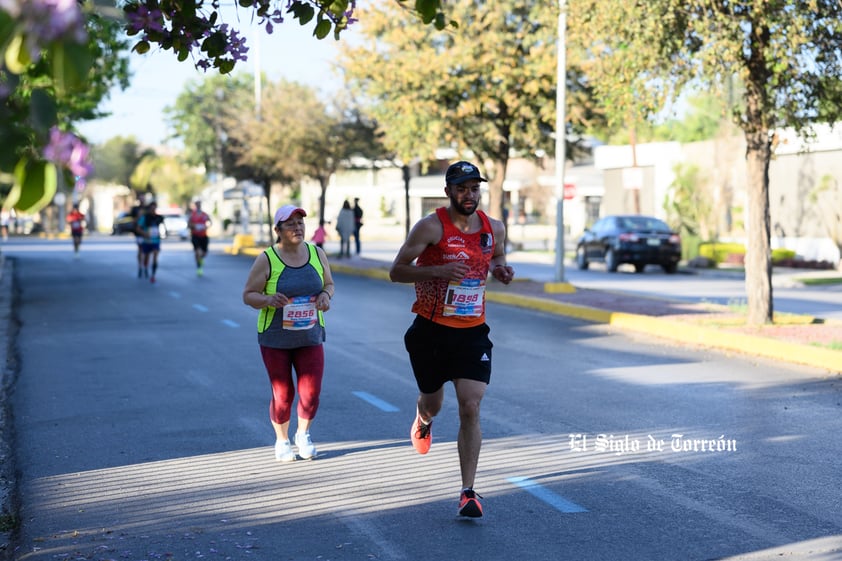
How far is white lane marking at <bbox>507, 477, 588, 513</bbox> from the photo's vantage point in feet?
23.8

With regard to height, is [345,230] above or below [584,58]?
below

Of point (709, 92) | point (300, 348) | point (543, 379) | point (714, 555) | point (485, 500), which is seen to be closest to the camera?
point (714, 555)

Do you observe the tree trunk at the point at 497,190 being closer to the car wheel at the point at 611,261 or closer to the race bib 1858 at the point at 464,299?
the car wheel at the point at 611,261

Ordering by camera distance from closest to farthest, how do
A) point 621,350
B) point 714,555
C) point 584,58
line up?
point 714,555, point 621,350, point 584,58

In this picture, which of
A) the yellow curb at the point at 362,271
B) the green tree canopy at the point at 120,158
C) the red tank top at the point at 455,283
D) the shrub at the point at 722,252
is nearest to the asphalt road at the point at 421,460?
the red tank top at the point at 455,283

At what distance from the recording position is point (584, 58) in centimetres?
2541

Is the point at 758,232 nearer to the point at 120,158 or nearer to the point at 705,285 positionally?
the point at 705,285

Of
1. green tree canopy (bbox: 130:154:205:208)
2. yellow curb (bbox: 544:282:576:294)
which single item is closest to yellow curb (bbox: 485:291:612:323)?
yellow curb (bbox: 544:282:576:294)

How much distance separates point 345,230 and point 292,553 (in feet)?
114

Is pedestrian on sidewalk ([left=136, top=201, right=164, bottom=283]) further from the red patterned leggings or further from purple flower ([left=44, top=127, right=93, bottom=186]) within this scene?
purple flower ([left=44, top=127, right=93, bottom=186])

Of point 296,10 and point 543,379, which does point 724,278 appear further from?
point 296,10

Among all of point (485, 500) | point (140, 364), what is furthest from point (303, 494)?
point (140, 364)

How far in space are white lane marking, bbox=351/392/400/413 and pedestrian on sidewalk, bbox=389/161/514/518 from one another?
3.65 metres

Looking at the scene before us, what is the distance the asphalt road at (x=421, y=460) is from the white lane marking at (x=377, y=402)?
0.10 ft
